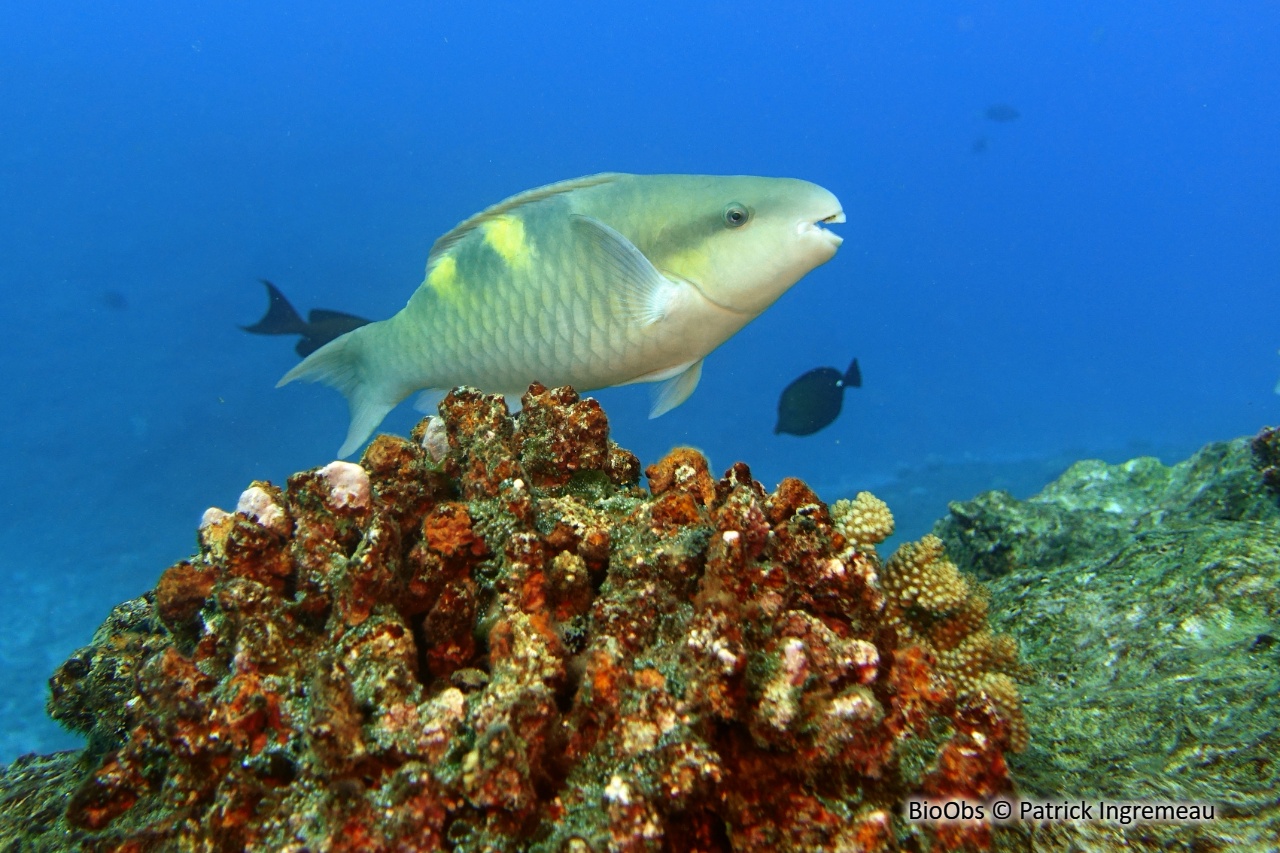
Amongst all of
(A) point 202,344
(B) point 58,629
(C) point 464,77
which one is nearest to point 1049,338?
(C) point 464,77

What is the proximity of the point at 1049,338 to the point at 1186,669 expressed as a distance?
116 m

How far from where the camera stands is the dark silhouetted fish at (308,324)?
17.8 feet

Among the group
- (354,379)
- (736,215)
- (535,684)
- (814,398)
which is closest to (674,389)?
(736,215)

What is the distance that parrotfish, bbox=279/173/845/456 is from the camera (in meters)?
3.03

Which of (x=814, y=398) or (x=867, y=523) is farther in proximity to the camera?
(x=814, y=398)

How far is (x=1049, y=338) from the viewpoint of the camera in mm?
101562

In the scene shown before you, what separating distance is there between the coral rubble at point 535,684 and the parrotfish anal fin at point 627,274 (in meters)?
1.25

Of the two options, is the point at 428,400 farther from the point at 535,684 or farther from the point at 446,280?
the point at 535,684

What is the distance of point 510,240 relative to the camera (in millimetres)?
3314

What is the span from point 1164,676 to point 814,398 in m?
5.78

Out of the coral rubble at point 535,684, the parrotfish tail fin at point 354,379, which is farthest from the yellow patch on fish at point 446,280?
the coral rubble at point 535,684

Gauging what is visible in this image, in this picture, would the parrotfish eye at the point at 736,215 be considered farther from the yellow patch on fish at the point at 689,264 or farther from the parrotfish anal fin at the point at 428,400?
the parrotfish anal fin at the point at 428,400

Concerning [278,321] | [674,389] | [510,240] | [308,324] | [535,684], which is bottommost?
[535,684]

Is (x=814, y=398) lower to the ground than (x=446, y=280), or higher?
higher
